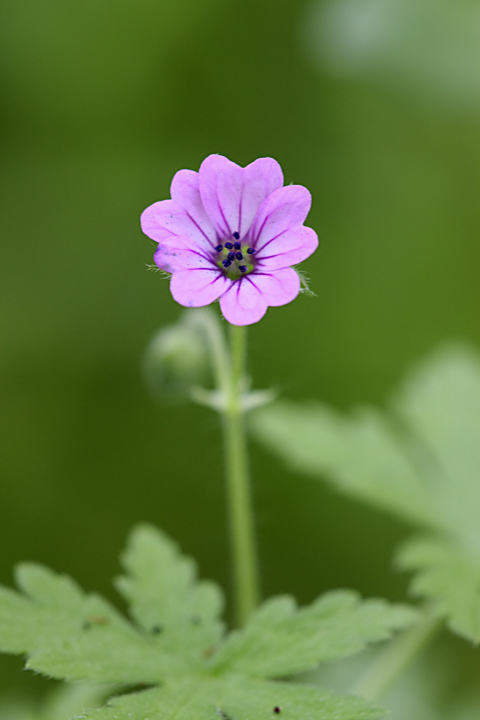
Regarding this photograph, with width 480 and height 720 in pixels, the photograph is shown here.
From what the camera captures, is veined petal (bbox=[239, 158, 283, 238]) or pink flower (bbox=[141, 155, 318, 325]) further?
veined petal (bbox=[239, 158, 283, 238])

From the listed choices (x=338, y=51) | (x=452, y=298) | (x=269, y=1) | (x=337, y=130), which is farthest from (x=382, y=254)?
(x=269, y=1)

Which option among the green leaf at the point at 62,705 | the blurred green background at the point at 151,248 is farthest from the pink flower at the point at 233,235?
the blurred green background at the point at 151,248

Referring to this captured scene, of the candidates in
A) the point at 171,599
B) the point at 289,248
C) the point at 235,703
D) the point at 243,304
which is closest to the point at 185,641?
the point at 171,599

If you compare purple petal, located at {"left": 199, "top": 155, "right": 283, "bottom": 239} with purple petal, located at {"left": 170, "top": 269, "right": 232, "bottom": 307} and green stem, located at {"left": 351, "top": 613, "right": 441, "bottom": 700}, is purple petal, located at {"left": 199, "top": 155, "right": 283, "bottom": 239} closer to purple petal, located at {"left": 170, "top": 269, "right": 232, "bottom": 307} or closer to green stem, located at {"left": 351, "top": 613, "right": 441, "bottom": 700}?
purple petal, located at {"left": 170, "top": 269, "right": 232, "bottom": 307}

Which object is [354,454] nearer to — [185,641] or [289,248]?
[185,641]

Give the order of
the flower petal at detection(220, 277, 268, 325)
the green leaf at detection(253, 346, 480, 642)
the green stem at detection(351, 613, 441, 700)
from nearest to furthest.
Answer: the flower petal at detection(220, 277, 268, 325) < the green stem at detection(351, 613, 441, 700) < the green leaf at detection(253, 346, 480, 642)

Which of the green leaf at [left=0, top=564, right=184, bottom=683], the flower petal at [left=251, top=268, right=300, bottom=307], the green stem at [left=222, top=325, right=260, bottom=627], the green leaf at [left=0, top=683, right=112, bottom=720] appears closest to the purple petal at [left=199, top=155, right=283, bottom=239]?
the flower petal at [left=251, top=268, right=300, bottom=307]

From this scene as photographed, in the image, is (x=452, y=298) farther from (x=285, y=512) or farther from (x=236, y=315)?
(x=236, y=315)
